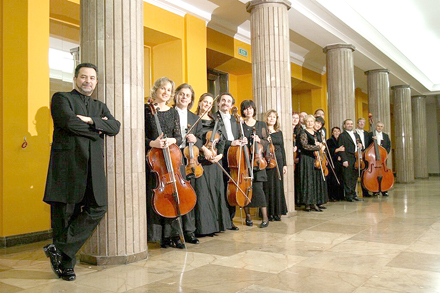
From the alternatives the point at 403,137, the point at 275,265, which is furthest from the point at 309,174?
the point at 403,137

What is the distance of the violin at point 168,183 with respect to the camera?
3619 millimetres

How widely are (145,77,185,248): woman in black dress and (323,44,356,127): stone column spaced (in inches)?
245

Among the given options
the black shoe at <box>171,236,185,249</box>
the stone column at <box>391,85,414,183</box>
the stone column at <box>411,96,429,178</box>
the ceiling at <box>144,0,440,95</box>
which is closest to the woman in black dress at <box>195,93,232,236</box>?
the black shoe at <box>171,236,185,249</box>

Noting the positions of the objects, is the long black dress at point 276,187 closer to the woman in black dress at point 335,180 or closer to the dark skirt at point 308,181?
the dark skirt at point 308,181

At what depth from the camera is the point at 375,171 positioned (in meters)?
7.95

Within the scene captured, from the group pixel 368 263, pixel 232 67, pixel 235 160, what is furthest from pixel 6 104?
pixel 232 67

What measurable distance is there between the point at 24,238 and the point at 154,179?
6.02ft

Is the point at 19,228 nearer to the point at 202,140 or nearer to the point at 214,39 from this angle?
the point at 202,140

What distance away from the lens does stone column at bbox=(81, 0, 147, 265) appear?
11.3 ft

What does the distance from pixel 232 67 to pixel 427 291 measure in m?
8.50

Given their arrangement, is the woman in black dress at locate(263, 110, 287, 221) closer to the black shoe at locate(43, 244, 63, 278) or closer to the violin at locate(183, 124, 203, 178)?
the violin at locate(183, 124, 203, 178)

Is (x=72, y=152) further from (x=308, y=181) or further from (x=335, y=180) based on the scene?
(x=335, y=180)

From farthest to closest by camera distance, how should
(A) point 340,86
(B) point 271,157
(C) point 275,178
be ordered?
(A) point 340,86
(C) point 275,178
(B) point 271,157

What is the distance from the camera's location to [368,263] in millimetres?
3305
